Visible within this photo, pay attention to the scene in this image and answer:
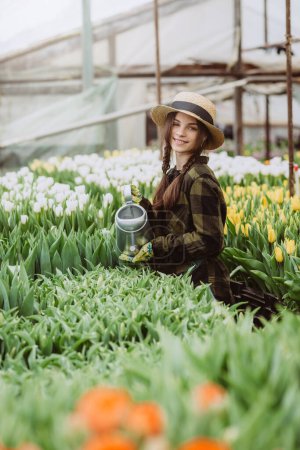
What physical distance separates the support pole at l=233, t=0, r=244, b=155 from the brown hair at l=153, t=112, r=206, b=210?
5.35 m

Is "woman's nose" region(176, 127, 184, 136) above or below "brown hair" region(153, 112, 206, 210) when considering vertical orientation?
above

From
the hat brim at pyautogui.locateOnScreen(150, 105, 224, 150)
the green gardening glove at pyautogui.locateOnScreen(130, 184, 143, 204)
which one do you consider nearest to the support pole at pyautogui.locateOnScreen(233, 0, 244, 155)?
the hat brim at pyautogui.locateOnScreen(150, 105, 224, 150)

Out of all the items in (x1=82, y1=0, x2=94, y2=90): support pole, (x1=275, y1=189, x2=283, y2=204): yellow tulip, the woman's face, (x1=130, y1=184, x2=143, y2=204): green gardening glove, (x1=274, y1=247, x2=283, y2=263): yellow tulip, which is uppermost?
(x1=82, y1=0, x2=94, y2=90): support pole

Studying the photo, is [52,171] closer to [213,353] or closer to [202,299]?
[202,299]

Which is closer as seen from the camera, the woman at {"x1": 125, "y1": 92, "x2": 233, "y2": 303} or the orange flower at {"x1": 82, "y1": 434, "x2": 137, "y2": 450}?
the orange flower at {"x1": 82, "y1": 434, "x2": 137, "y2": 450}

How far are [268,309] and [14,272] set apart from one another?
1.42m

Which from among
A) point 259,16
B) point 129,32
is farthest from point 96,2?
point 259,16

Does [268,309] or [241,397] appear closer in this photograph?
[241,397]

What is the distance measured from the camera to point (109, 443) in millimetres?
983

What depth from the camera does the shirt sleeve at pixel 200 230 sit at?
10.1 feet

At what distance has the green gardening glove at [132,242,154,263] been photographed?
309 cm

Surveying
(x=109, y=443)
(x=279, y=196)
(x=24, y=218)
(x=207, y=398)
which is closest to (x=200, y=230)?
(x=24, y=218)

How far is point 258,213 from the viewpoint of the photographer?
13.2 feet

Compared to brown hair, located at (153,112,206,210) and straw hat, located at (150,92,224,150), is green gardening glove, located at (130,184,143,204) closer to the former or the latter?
brown hair, located at (153,112,206,210)
